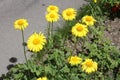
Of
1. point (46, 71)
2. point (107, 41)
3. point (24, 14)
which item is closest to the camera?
point (46, 71)

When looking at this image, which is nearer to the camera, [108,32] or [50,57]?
[50,57]

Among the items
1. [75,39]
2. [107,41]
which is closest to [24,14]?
[75,39]

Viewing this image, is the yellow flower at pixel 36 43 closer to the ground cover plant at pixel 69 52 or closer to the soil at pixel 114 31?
the ground cover plant at pixel 69 52

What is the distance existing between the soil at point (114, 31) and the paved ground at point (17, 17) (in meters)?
0.59

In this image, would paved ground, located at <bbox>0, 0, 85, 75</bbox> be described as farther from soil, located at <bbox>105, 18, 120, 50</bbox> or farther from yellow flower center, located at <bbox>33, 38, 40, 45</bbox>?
yellow flower center, located at <bbox>33, 38, 40, 45</bbox>

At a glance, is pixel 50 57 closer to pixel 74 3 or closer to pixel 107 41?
pixel 107 41

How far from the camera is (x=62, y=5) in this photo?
528 centimetres

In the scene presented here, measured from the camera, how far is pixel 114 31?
4.77m

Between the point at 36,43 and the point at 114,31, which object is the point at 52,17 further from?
the point at 114,31

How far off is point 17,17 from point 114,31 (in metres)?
1.30

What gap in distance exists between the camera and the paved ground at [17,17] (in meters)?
4.43

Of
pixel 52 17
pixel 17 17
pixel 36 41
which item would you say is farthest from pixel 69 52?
pixel 17 17

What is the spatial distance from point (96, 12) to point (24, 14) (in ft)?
3.18

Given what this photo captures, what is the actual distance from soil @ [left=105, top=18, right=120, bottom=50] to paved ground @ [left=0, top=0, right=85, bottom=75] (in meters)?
0.59
